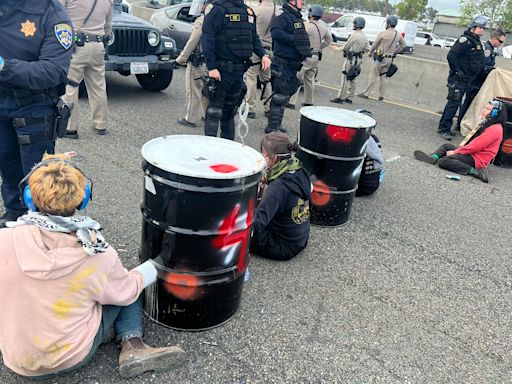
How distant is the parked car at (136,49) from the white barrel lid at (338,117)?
12.6ft

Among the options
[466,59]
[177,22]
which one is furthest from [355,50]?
[177,22]

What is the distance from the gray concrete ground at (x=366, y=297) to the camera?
8.66 feet

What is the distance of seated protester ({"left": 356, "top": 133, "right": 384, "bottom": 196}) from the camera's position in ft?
16.4

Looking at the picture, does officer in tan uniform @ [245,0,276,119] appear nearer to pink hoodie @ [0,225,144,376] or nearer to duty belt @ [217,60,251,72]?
duty belt @ [217,60,251,72]

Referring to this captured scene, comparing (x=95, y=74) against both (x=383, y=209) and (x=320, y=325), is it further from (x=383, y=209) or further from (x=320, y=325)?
(x=320, y=325)

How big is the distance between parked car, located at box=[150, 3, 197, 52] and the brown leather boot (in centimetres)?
940

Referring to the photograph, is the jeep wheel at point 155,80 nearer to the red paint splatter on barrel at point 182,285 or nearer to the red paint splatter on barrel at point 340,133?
the red paint splatter on barrel at point 340,133

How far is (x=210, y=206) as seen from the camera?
2400 millimetres

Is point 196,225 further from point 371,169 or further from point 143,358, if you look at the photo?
point 371,169

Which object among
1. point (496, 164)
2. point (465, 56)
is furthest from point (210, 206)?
point (465, 56)

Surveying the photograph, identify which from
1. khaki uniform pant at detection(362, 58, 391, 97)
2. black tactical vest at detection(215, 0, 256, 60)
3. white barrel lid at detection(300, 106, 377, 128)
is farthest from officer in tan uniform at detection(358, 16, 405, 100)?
white barrel lid at detection(300, 106, 377, 128)

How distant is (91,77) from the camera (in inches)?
222

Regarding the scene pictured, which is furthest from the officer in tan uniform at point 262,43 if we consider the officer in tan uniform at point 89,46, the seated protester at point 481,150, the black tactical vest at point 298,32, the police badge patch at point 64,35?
the police badge patch at point 64,35

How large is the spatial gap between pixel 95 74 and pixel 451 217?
177 inches
